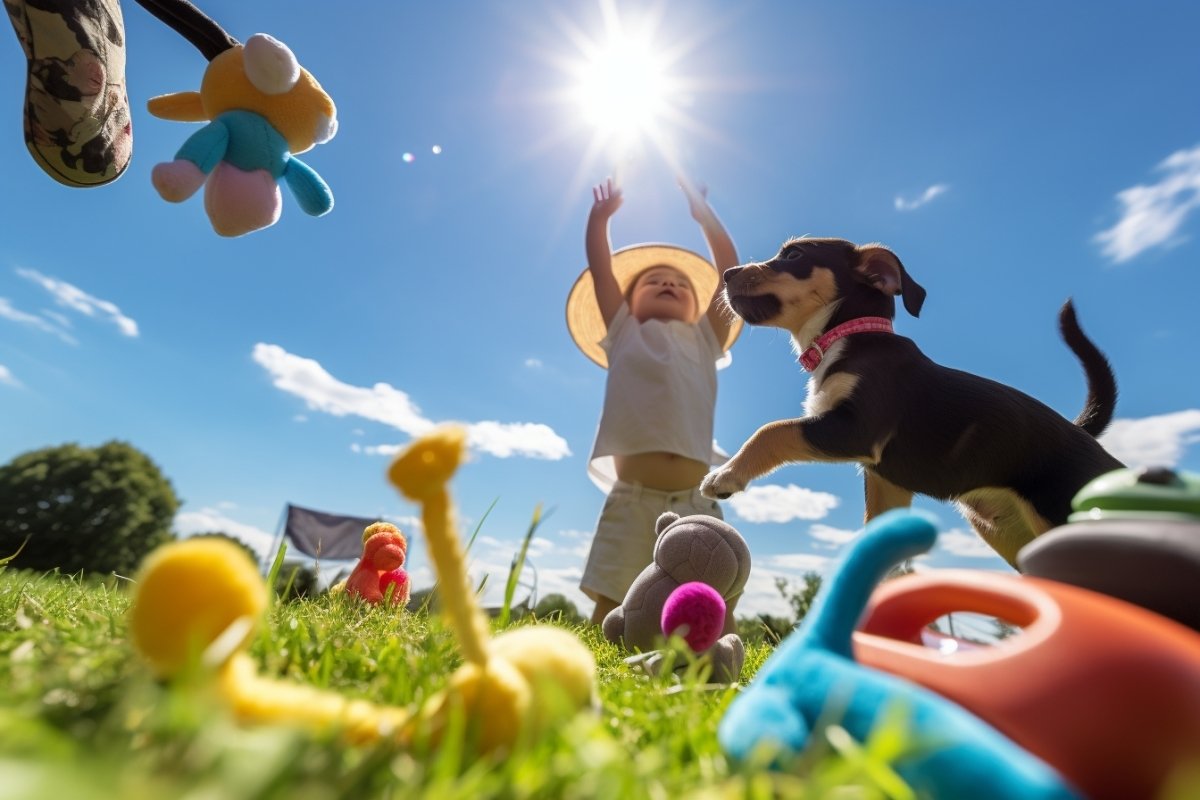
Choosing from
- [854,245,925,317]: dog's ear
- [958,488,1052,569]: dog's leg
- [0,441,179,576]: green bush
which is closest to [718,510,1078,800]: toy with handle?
[958,488,1052,569]: dog's leg

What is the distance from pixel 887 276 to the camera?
2430mm

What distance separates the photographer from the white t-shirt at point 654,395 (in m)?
3.92

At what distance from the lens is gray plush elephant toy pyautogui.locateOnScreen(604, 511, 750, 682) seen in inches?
81.5

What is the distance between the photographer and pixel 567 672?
64 cm

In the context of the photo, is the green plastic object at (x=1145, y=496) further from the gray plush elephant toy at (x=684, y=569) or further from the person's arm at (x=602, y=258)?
the person's arm at (x=602, y=258)

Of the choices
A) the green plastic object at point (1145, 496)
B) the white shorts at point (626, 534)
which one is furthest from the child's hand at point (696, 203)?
the green plastic object at point (1145, 496)

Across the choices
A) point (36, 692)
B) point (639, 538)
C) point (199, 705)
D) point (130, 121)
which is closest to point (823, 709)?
point (199, 705)

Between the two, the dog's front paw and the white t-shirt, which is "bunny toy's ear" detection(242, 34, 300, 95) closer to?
the dog's front paw

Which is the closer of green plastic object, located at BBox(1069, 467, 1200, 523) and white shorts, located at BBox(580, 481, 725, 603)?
green plastic object, located at BBox(1069, 467, 1200, 523)

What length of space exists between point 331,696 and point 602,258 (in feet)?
13.5

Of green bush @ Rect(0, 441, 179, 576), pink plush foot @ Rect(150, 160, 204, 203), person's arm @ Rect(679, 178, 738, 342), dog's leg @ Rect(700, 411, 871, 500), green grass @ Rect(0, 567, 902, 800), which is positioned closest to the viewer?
green grass @ Rect(0, 567, 902, 800)

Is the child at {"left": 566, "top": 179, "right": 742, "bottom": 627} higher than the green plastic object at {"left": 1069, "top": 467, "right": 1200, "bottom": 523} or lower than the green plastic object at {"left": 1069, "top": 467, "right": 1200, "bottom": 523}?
higher

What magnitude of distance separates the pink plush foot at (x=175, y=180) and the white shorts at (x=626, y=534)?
2.74m

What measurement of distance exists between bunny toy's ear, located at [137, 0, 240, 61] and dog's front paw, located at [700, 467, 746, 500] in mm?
1906
